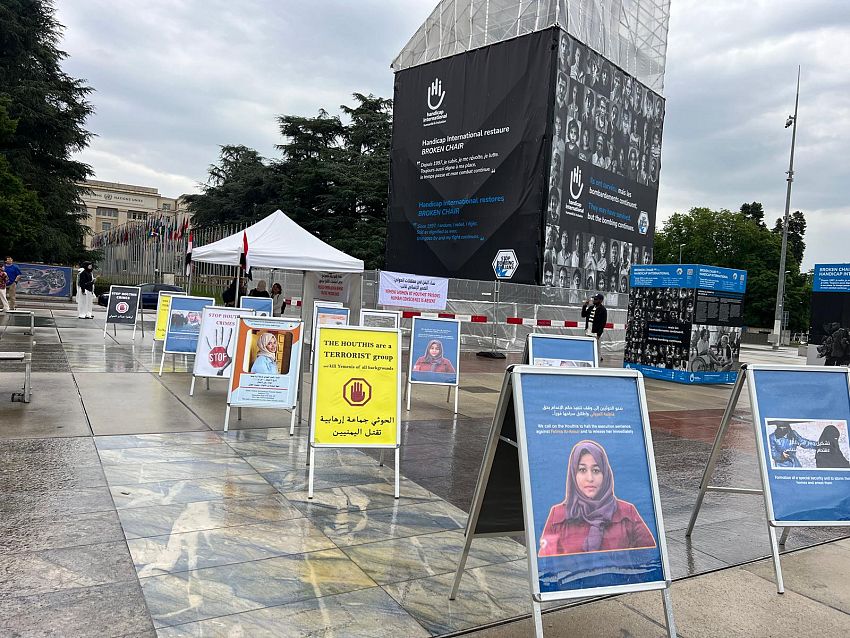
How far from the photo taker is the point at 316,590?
3.65 meters

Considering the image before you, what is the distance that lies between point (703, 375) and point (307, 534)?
13.0 metres

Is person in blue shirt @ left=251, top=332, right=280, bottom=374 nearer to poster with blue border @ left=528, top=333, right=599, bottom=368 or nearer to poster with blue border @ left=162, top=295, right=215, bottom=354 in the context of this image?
poster with blue border @ left=528, top=333, right=599, bottom=368

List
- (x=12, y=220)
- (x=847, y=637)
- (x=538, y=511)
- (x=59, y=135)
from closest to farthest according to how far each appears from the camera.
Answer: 1. (x=538, y=511)
2. (x=847, y=637)
3. (x=12, y=220)
4. (x=59, y=135)

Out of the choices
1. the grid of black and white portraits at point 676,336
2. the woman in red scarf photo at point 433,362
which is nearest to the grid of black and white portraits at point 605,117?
the grid of black and white portraits at point 676,336

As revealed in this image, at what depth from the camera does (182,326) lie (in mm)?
10836

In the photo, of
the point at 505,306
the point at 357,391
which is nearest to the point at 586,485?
the point at 357,391

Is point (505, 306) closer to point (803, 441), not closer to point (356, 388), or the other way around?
point (356, 388)

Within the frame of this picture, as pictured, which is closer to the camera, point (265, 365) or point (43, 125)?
point (265, 365)

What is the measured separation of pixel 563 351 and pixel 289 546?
159 inches

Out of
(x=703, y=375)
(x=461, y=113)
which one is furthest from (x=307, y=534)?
(x=461, y=113)

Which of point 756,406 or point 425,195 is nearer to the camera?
point 756,406

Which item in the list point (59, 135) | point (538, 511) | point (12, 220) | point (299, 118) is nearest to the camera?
point (538, 511)

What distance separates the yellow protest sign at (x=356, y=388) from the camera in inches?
216

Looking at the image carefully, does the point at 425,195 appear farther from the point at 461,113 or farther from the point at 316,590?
the point at 316,590
